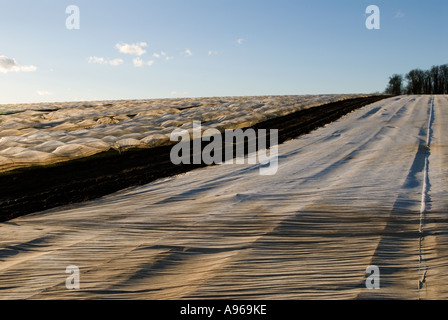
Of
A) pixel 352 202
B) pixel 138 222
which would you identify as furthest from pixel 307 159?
pixel 138 222

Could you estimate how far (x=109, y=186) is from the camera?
9.07 m

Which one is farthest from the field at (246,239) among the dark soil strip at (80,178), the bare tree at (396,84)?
the bare tree at (396,84)

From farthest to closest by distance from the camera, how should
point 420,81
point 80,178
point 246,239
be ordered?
point 420,81
point 80,178
point 246,239

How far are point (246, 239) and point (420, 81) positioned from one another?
9428 centimetres

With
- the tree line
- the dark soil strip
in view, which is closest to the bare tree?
the tree line

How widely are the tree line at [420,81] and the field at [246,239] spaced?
282 feet

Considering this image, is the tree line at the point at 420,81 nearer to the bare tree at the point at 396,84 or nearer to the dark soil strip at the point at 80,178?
the bare tree at the point at 396,84

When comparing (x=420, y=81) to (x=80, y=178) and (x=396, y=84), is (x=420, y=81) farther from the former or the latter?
(x=80, y=178)

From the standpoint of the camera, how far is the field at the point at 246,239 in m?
4.24

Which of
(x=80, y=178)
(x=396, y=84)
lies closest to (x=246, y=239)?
(x=80, y=178)

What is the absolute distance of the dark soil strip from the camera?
312 inches

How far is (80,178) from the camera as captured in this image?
10062 millimetres

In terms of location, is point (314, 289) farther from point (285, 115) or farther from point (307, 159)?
point (285, 115)

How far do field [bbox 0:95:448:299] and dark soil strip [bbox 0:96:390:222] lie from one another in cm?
53
